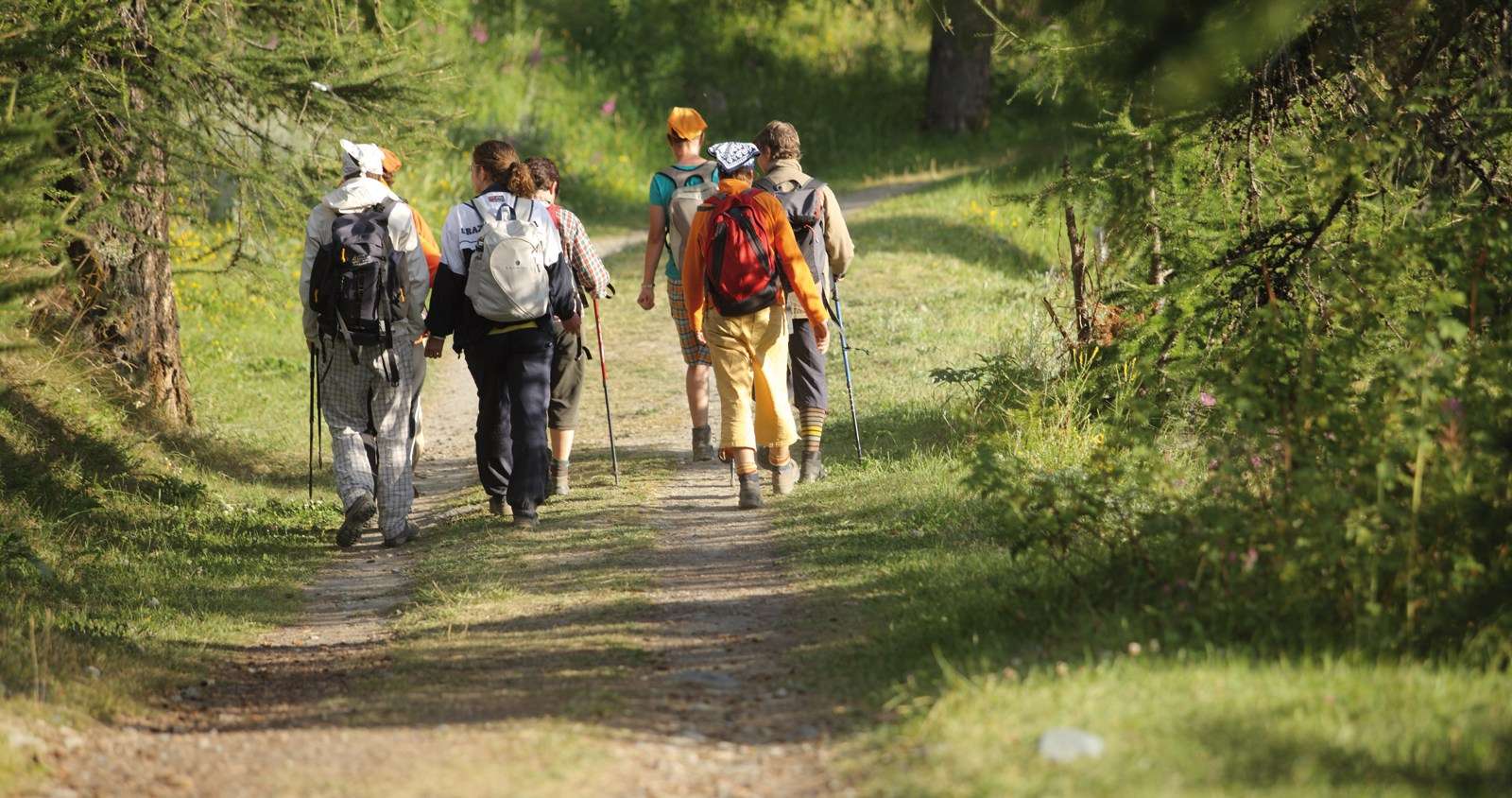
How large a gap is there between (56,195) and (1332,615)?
23.2 ft

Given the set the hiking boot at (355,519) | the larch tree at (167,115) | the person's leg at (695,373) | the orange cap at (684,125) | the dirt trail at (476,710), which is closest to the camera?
the dirt trail at (476,710)

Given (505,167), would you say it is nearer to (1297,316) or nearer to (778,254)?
(778,254)

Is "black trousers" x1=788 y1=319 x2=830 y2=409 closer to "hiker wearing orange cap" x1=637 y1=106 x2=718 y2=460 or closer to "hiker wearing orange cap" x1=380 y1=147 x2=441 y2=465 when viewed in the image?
"hiker wearing orange cap" x1=637 y1=106 x2=718 y2=460

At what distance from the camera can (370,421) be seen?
8898 millimetres

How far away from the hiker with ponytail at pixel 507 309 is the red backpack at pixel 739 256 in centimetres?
80

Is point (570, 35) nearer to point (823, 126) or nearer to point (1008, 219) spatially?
point (823, 126)

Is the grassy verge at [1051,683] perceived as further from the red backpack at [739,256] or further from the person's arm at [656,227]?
the person's arm at [656,227]

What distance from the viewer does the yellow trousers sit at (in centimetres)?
874

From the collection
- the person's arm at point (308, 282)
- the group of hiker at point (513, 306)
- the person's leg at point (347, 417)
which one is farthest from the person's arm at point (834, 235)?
the person's arm at point (308, 282)

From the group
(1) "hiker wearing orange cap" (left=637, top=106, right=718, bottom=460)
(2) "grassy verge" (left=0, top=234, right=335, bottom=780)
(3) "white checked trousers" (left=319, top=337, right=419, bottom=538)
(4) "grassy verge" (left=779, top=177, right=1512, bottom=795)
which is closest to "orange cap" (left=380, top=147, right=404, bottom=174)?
(3) "white checked trousers" (left=319, top=337, right=419, bottom=538)

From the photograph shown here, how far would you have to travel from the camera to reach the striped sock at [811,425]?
937 cm

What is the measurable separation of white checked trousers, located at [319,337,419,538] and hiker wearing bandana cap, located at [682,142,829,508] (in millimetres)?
1662

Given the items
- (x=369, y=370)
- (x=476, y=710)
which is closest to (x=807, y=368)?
(x=369, y=370)

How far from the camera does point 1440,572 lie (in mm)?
5242
